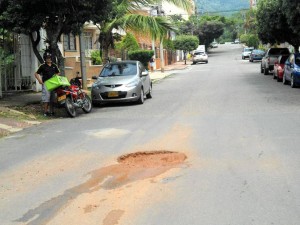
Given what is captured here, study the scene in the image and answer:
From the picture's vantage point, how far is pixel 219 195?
229 inches

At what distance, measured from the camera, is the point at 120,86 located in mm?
16484

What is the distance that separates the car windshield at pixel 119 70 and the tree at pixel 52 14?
2.20 metres

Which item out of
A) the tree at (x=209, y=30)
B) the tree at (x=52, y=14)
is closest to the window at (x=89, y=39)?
the tree at (x=52, y=14)

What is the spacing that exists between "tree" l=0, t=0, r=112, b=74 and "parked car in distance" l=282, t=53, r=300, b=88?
9.06 meters

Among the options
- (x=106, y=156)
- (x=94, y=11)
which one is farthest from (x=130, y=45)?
(x=106, y=156)

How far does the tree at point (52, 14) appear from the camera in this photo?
48.9 feet

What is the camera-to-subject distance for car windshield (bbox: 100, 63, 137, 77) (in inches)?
690

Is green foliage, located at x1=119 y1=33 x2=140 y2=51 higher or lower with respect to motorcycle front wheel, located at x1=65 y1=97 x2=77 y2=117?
higher

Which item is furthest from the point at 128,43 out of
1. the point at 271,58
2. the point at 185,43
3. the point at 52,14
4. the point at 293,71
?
the point at 185,43

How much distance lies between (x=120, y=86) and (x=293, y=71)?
→ 8.57 meters

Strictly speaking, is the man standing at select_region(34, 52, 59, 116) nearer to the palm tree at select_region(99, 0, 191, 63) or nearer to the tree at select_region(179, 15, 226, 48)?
the palm tree at select_region(99, 0, 191, 63)

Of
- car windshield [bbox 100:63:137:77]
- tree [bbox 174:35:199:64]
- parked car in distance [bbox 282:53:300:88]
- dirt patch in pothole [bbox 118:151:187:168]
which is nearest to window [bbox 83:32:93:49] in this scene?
parked car in distance [bbox 282:53:300:88]

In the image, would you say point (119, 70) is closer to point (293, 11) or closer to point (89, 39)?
point (293, 11)

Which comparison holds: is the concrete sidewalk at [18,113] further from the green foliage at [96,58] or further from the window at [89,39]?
the window at [89,39]
